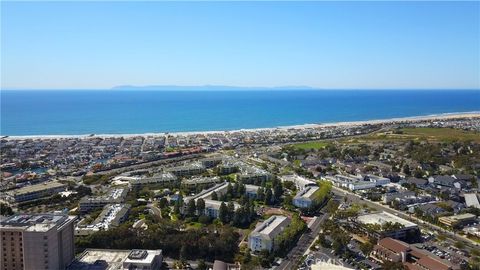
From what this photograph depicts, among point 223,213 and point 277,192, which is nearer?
point 223,213

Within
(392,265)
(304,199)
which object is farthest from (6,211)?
(392,265)

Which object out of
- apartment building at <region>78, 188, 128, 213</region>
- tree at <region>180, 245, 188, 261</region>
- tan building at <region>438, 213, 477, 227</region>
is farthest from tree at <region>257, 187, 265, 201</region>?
tan building at <region>438, 213, 477, 227</region>

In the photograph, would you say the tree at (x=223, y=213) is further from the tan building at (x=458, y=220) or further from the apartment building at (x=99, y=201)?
the tan building at (x=458, y=220)

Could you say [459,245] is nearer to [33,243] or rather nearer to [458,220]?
[458,220]

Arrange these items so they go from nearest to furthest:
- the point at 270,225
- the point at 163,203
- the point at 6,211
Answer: the point at 270,225, the point at 6,211, the point at 163,203

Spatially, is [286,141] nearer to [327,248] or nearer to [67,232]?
[327,248]

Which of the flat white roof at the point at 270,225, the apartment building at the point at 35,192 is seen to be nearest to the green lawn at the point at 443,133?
the flat white roof at the point at 270,225
